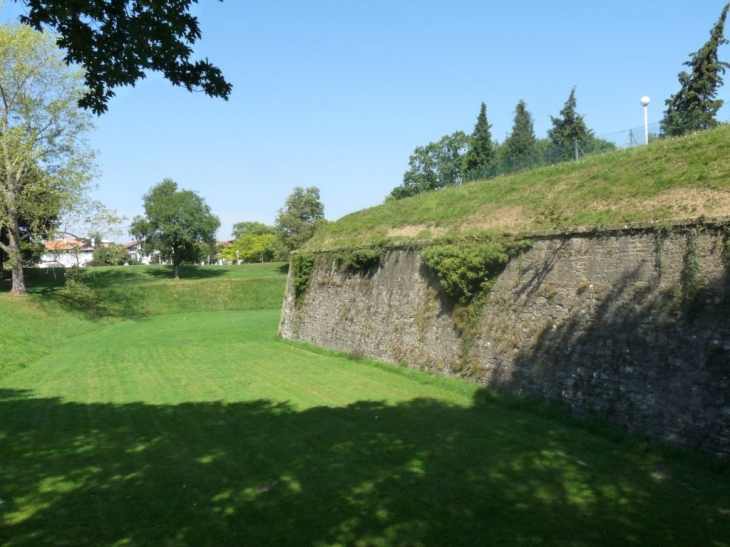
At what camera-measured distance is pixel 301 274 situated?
2547cm

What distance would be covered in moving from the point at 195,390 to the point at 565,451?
30.8 feet

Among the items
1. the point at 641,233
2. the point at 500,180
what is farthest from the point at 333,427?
the point at 500,180

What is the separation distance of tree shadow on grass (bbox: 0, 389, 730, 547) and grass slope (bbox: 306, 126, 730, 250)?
441 cm

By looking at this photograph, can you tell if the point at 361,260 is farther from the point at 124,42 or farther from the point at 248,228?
the point at 248,228

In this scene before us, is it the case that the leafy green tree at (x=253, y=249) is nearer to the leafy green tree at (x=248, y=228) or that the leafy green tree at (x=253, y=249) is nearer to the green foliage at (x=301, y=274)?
the leafy green tree at (x=248, y=228)

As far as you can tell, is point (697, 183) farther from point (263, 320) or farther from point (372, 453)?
point (263, 320)

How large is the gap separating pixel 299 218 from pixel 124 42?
5002cm

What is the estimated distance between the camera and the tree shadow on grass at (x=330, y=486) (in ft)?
20.6

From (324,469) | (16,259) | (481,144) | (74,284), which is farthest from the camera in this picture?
(481,144)

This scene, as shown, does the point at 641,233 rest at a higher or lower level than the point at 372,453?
higher

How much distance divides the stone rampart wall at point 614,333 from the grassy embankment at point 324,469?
1.86 feet

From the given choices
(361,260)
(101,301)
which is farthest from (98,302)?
(361,260)

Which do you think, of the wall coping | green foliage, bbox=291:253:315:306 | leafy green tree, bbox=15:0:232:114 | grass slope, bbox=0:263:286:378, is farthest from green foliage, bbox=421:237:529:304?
grass slope, bbox=0:263:286:378

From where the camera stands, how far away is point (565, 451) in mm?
9164
